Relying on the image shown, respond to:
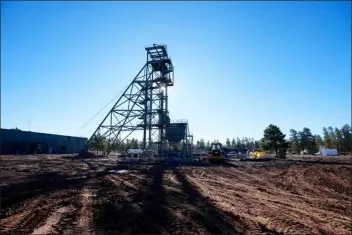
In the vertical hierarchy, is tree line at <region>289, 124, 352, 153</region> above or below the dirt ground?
above

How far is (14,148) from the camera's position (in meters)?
53.7

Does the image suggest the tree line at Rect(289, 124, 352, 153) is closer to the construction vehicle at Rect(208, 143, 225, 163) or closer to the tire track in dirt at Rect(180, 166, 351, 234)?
the construction vehicle at Rect(208, 143, 225, 163)

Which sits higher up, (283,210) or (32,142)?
(32,142)

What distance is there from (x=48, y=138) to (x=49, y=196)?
5864cm

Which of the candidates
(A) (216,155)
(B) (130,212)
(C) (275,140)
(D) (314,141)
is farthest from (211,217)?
(D) (314,141)

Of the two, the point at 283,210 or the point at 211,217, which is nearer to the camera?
the point at 211,217

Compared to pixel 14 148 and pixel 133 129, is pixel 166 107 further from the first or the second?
pixel 14 148

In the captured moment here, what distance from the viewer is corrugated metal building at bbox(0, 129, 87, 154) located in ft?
171

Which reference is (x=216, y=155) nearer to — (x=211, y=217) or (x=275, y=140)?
(x=211, y=217)

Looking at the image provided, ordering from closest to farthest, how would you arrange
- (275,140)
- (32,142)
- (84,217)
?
(84,217) → (32,142) → (275,140)

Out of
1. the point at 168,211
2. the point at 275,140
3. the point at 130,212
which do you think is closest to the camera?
the point at 130,212

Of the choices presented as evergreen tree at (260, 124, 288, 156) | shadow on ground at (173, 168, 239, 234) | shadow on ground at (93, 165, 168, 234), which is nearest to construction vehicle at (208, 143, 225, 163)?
shadow on ground at (93, 165, 168, 234)

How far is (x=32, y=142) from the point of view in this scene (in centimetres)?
5738

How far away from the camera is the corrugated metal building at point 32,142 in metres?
52.1
